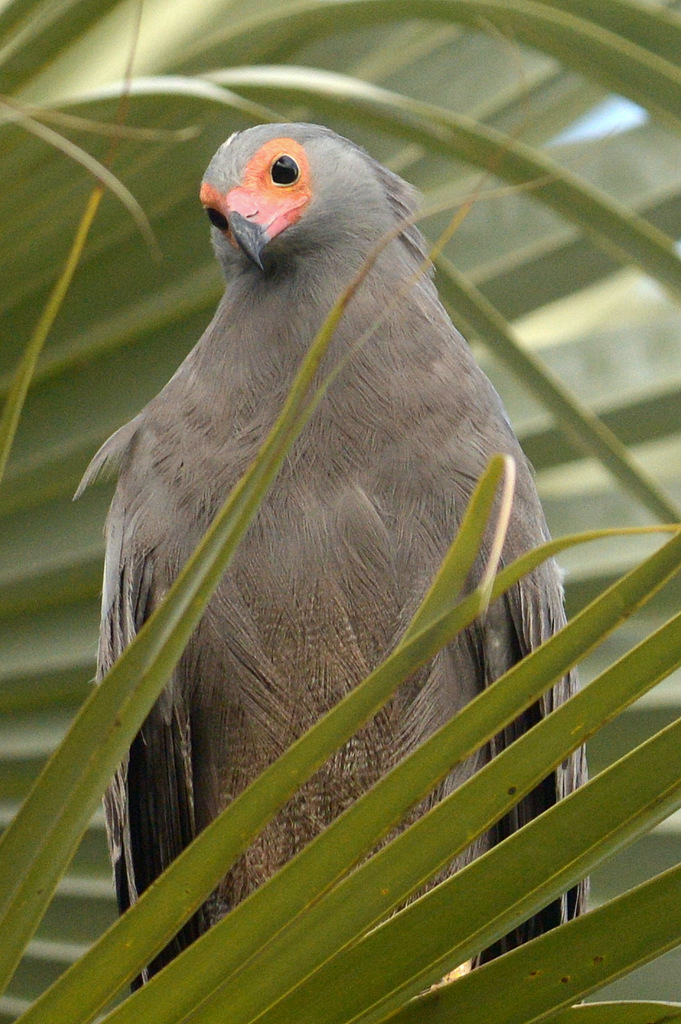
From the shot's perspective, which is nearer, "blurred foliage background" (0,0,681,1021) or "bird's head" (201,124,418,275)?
"blurred foliage background" (0,0,681,1021)

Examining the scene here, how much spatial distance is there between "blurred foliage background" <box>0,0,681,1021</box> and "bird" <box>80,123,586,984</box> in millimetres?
100

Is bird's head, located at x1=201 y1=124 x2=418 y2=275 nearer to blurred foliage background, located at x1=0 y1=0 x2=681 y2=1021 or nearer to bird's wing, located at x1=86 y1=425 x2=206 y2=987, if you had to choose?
blurred foliage background, located at x1=0 y1=0 x2=681 y2=1021

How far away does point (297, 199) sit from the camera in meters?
2.15

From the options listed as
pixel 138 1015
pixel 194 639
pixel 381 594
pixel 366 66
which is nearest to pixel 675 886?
pixel 138 1015

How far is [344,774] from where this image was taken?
6.42 feet

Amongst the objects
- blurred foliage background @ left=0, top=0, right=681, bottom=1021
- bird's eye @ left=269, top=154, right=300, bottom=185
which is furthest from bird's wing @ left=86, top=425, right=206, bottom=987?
bird's eye @ left=269, top=154, right=300, bottom=185

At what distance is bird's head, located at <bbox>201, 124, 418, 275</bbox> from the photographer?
1.98 meters

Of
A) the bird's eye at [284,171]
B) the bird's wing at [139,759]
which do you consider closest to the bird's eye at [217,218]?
the bird's eye at [284,171]

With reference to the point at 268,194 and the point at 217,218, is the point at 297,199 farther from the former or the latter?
the point at 217,218

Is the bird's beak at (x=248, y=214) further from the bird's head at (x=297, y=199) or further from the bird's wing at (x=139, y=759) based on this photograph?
the bird's wing at (x=139, y=759)

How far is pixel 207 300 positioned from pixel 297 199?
0.26 m

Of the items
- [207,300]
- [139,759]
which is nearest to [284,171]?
[207,300]

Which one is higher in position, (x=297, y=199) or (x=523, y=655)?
(x=297, y=199)

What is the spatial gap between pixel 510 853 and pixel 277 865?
1288 mm
